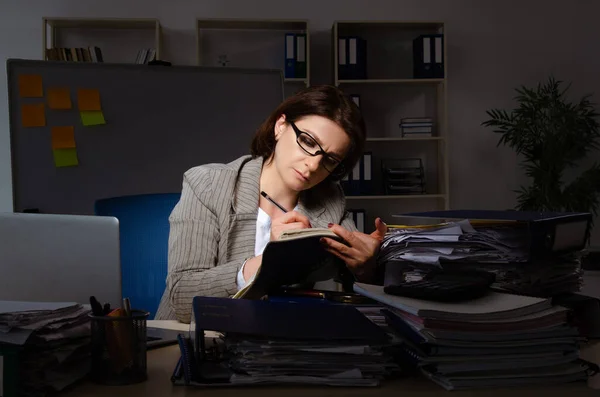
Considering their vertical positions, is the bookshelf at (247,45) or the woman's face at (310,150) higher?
the bookshelf at (247,45)

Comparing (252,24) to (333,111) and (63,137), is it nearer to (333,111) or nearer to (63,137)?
(63,137)

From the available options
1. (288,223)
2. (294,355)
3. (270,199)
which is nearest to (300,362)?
(294,355)

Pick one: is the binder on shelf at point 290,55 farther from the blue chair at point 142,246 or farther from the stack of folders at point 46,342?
the stack of folders at point 46,342

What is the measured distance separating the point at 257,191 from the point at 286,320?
1075 millimetres

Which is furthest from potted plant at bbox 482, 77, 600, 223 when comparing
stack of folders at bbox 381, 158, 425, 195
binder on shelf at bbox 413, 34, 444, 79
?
stack of folders at bbox 381, 158, 425, 195

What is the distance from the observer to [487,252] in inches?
42.6

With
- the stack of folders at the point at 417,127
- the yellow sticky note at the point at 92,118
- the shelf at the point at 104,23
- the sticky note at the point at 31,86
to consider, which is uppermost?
the shelf at the point at 104,23

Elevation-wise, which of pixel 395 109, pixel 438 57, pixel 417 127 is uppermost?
pixel 438 57

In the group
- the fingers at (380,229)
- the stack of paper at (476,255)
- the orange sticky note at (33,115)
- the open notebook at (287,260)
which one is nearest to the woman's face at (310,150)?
the fingers at (380,229)

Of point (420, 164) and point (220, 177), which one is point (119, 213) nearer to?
point (220, 177)

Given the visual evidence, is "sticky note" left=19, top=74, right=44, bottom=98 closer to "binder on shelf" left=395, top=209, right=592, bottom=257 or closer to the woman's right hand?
the woman's right hand

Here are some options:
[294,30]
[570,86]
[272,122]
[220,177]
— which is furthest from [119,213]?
[570,86]

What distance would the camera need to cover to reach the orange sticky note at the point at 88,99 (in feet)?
9.03

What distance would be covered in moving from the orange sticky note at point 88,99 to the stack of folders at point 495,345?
2.24 metres
